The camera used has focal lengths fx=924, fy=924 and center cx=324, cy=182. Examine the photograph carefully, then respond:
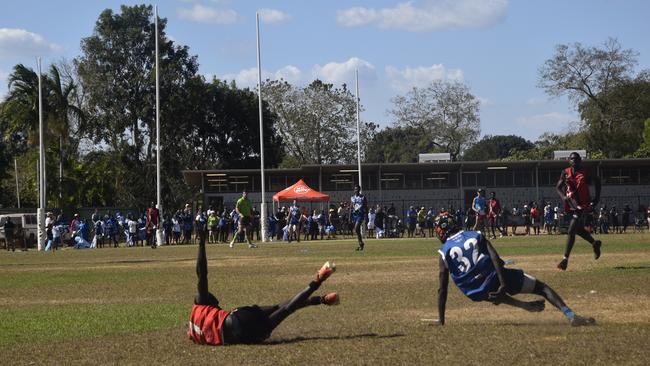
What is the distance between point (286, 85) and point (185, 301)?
69990 mm

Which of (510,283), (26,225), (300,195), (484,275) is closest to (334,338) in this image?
(484,275)

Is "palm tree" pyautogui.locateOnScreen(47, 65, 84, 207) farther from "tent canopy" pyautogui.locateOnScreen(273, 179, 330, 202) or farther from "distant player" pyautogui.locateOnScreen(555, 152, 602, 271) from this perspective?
"distant player" pyautogui.locateOnScreen(555, 152, 602, 271)

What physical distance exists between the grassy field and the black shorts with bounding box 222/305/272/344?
19 centimetres

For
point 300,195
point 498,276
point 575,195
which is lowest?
point 498,276

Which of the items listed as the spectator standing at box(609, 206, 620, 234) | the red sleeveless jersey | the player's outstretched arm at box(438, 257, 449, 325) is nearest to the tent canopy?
the spectator standing at box(609, 206, 620, 234)

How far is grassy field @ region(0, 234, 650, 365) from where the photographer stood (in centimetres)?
969

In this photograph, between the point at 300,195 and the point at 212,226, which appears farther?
the point at 300,195

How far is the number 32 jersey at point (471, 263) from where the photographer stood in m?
11.0

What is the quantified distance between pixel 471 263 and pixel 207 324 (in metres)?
3.20

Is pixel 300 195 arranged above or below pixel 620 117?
below

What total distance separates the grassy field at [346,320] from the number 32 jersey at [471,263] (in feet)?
1.79

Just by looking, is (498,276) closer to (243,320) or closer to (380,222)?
(243,320)

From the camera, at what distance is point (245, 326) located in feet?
34.4

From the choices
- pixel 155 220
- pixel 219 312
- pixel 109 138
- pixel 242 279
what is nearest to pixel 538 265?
pixel 242 279
